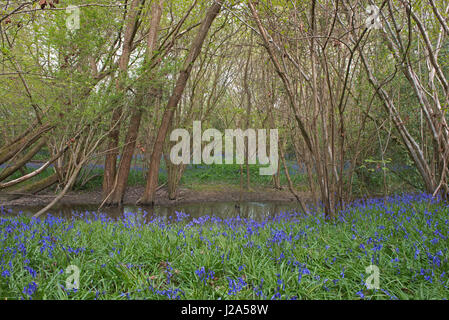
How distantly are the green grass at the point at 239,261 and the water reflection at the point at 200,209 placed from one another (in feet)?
14.2

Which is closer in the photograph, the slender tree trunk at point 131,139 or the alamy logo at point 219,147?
the slender tree trunk at point 131,139

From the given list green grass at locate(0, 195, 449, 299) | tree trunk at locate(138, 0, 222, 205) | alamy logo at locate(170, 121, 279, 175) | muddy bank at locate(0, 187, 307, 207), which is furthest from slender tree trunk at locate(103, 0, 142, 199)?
green grass at locate(0, 195, 449, 299)

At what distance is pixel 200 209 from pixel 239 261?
21.6 feet

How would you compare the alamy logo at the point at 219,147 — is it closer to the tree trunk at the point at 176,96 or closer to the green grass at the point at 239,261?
the tree trunk at the point at 176,96

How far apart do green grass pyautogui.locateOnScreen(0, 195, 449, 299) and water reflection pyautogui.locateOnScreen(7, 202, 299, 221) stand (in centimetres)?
434

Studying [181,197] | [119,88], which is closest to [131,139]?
[119,88]

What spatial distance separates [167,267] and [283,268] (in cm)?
108

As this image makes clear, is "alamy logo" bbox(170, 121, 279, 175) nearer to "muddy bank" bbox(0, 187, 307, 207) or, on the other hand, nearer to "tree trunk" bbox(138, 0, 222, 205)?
"muddy bank" bbox(0, 187, 307, 207)

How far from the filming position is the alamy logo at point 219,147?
35.1ft

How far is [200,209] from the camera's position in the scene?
31.3 feet

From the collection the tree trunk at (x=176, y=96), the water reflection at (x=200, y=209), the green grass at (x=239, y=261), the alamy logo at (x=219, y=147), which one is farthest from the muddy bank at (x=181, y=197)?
the green grass at (x=239, y=261)

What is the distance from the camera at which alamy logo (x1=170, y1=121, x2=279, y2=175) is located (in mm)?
10703
